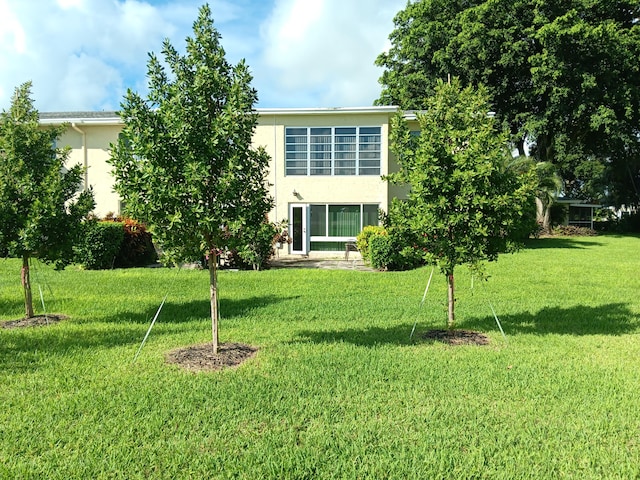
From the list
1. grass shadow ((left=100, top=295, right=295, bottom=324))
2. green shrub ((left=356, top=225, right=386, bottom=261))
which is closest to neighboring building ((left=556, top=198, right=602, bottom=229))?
green shrub ((left=356, top=225, right=386, bottom=261))

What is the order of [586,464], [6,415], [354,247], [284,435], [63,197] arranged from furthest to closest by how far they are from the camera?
[354,247], [63,197], [6,415], [284,435], [586,464]

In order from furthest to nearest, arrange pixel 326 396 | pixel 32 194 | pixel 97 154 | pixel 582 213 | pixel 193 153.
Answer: pixel 582 213 < pixel 97 154 < pixel 32 194 < pixel 193 153 < pixel 326 396

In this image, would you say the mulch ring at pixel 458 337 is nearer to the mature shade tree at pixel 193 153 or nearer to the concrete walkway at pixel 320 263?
the mature shade tree at pixel 193 153

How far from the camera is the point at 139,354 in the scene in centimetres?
609

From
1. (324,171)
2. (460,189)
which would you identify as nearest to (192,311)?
(460,189)

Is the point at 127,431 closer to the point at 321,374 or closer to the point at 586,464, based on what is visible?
the point at 321,374

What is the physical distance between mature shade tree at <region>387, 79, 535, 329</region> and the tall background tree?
17.8 m

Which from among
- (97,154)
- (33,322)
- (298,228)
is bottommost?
(33,322)

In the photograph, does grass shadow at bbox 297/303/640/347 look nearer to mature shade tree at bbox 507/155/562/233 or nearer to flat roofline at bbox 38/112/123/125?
flat roofline at bbox 38/112/123/125

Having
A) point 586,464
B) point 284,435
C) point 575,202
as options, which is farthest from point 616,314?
point 575,202

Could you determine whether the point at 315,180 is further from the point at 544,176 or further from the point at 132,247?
the point at 544,176

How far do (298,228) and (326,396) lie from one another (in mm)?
15178

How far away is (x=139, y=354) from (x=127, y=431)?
7.58 feet

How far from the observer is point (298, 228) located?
19.7 meters
